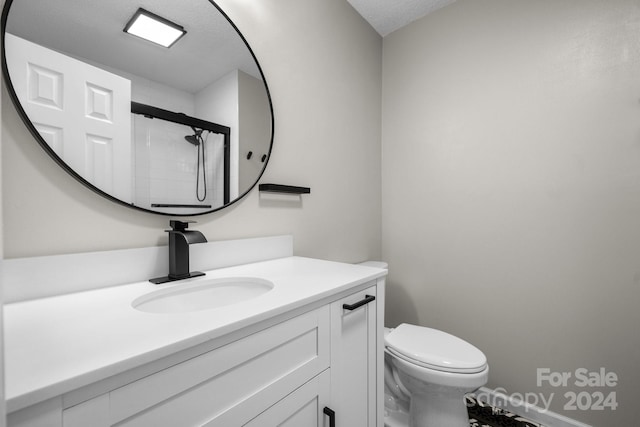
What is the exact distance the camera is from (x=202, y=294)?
93cm

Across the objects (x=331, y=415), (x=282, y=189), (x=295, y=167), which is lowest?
(x=331, y=415)

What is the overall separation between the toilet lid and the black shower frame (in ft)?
3.53

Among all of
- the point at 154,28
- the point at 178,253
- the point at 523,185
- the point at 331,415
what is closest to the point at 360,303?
the point at 331,415

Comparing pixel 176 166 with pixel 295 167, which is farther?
pixel 295 167

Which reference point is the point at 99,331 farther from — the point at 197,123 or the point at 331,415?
the point at 197,123

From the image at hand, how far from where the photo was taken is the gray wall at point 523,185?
4.43 ft

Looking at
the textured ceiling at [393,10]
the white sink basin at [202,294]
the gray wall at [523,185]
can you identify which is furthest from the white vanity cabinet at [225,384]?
the textured ceiling at [393,10]

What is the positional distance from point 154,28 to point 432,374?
1734mm

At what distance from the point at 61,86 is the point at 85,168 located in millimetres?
232

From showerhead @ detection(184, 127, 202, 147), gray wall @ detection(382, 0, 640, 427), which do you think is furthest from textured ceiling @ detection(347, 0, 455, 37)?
showerhead @ detection(184, 127, 202, 147)

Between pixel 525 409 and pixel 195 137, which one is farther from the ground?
pixel 195 137

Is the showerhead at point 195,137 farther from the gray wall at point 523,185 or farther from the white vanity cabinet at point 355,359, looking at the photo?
the gray wall at point 523,185

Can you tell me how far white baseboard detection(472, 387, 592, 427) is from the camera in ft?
4.80

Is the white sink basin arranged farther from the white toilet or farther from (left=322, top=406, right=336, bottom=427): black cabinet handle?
the white toilet
